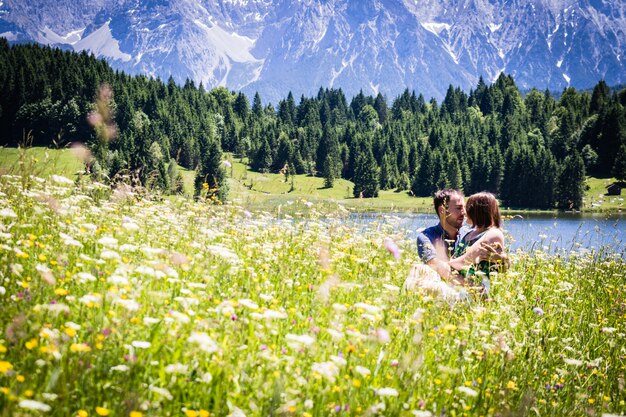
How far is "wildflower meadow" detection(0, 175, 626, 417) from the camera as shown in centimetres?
271

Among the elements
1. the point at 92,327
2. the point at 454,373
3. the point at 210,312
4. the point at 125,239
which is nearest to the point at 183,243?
the point at 125,239

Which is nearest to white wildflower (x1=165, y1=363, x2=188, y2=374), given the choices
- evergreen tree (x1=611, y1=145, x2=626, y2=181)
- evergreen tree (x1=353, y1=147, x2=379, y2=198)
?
evergreen tree (x1=353, y1=147, x2=379, y2=198)

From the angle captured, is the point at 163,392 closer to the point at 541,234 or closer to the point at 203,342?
the point at 203,342

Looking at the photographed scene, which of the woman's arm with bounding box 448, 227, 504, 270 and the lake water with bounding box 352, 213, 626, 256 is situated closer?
the woman's arm with bounding box 448, 227, 504, 270

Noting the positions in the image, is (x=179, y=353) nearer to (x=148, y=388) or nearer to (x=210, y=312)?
(x=148, y=388)

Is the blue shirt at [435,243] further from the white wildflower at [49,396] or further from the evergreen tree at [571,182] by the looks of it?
the evergreen tree at [571,182]

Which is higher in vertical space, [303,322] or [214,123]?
[214,123]

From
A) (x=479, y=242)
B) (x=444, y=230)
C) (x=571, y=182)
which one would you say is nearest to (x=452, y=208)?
(x=444, y=230)

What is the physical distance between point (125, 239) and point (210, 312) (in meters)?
2.00

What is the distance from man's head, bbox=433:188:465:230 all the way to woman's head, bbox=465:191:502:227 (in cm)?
19

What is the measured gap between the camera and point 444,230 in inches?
286

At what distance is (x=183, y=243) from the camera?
564 centimetres

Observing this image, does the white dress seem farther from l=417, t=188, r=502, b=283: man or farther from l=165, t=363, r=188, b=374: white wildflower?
l=165, t=363, r=188, b=374: white wildflower

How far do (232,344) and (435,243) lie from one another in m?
4.66
